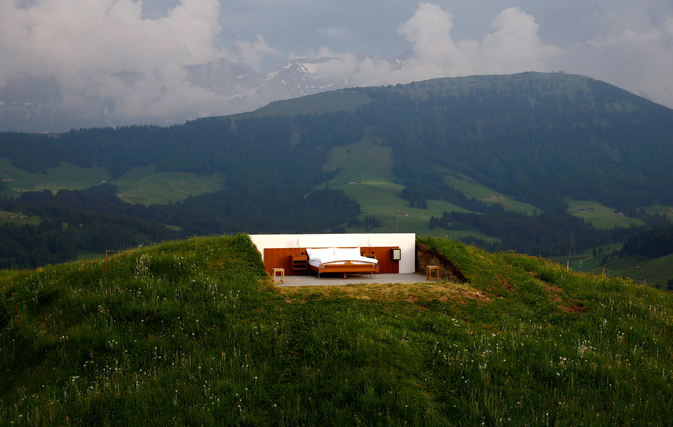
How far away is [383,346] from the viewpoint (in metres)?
10.5

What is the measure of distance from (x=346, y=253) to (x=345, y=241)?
58.0 inches

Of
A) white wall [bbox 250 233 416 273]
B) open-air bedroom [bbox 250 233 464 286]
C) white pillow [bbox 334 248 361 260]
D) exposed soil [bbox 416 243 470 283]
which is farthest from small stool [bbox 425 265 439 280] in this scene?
white pillow [bbox 334 248 361 260]

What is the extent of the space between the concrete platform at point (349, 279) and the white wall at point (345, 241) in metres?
1.43

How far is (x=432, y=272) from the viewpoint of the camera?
66.1ft

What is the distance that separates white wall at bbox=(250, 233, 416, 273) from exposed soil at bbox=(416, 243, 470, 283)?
0.42 metres

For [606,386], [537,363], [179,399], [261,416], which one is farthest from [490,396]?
[179,399]

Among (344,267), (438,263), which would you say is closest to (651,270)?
(438,263)

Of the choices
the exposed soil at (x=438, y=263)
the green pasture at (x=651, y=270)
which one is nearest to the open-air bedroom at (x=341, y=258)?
the exposed soil at (x=438, y=263)

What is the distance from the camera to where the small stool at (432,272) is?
19.4 m

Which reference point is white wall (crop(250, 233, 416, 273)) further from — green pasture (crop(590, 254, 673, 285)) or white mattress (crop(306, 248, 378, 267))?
green pasture (crop(590, 254, 673, 285))

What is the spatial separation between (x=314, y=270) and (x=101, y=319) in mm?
9639

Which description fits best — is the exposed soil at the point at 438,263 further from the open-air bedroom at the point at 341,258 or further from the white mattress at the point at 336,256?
the white mattress at the point at 336,256

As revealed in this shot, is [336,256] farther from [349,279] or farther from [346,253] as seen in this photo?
[349,279]

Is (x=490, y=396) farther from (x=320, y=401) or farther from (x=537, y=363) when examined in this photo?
(x=320, y=401)
